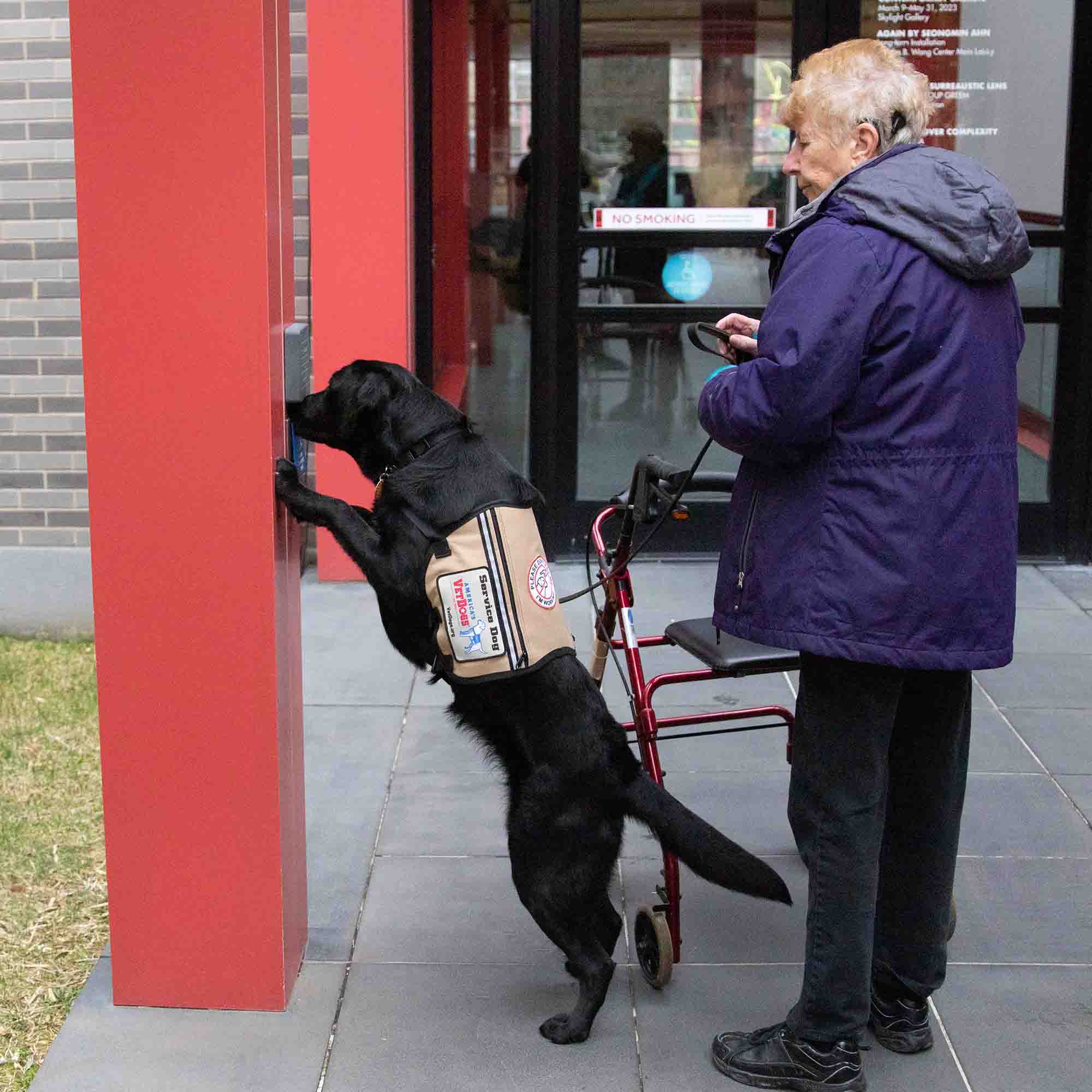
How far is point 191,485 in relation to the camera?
Result: 9.97 feet

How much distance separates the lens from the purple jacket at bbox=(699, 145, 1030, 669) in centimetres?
265

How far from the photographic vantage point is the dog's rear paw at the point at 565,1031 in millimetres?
3191

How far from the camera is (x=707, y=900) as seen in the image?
12.6ft

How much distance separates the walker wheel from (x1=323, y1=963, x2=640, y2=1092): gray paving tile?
3.0 inches

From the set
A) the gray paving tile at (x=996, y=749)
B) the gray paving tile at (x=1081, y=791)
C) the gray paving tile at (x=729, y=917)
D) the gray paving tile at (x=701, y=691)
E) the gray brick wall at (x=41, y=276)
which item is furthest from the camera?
the gray brick wall at (x=41, y=276)

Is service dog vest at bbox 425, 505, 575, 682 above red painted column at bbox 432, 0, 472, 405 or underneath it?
underneath

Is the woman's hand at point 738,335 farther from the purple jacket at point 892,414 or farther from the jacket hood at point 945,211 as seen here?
the jacket hood at point 945,211

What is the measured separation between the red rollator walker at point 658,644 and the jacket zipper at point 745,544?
59 centimetres

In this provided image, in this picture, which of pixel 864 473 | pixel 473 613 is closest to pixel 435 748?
pixel 473 613

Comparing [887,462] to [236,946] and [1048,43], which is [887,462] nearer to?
[236,946]

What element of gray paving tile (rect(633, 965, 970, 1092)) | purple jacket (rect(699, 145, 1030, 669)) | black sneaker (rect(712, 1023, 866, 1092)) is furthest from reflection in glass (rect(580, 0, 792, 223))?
black sneaker (rect(712, 1023, 866, 1092))

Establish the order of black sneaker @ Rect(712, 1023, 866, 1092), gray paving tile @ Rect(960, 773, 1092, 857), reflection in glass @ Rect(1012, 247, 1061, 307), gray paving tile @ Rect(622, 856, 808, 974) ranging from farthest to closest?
reflection in glass @ Rect(1012, 247, 1061, 307)
gray paving tile @ Rect(960, 773, 1092, 857)
gray paving tile @ Rect(622, 856, 808, 974)
black sneaker @ Rect(712, 1023, 866, 1092)

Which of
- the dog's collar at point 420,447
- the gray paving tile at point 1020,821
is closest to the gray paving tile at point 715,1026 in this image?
the gray paving tile at point 1020,821

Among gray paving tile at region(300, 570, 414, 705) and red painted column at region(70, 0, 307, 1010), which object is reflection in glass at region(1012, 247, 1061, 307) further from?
red painted column at region(70, 0, 307, 1010)
